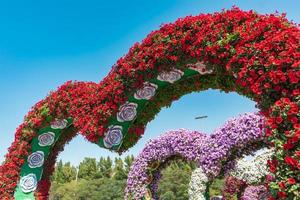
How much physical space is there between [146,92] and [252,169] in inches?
233

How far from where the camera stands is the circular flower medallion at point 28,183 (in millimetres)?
11992

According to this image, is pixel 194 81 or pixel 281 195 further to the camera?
pixel 194 81

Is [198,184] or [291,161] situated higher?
[198,184]

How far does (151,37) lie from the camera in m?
7.76

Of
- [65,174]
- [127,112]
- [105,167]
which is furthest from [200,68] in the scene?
[65,174]

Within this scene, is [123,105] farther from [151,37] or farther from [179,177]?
[179,177]

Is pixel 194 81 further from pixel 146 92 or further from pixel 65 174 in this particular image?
pixel 65 174

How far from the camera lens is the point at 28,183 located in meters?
12.0

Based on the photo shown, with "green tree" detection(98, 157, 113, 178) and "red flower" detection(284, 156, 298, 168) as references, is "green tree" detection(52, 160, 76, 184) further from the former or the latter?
"red flower" detection(284, 156, 298, 168)

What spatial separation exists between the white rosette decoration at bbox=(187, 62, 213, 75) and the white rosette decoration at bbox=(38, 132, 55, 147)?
5596mm

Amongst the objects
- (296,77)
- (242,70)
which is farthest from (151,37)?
(296,77)

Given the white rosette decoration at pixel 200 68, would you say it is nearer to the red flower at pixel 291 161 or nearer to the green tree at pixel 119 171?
the red flower at pixel 291 161

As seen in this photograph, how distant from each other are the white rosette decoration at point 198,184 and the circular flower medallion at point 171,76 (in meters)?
4.54

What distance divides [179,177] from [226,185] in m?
15.4
